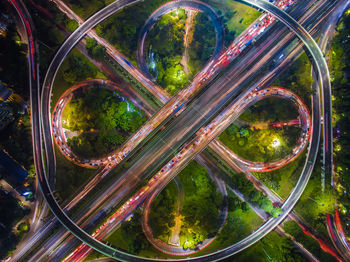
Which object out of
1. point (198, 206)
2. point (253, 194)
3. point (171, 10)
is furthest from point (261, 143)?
point (171, 10)

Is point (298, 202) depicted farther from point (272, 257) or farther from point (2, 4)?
point (2, 4)

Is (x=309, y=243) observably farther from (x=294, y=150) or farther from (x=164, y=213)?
(x=164, y=213)

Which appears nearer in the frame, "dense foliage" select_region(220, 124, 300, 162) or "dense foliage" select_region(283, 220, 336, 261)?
"dense foliage" select_region(283, 220, 336, 261)

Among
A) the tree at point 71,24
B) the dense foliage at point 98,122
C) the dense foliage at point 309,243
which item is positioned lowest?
the dense foliage at point 309,243

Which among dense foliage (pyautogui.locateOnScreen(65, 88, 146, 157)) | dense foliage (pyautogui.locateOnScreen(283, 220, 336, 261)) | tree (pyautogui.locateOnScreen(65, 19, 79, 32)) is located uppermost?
tree (pyautogui.locateOnScreen(65, 19, 79, 32))

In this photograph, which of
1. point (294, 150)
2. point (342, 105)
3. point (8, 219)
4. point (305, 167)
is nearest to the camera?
point (8, 219)

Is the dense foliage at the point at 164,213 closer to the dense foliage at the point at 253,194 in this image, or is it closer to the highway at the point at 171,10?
the dense foliage at the point at 253,194

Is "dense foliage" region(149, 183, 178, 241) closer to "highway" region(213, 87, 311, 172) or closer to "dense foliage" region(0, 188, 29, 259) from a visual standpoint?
"highway" region(213, 87, 311, 172)

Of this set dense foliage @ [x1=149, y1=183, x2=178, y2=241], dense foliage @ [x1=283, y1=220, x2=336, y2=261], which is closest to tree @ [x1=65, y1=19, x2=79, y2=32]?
dense foliage @ [x1=149, y1=183, x2=178, y2=241]

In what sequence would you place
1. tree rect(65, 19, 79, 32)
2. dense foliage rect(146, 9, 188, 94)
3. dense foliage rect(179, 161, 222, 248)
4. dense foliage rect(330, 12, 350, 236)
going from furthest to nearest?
dense foliage rect(146, 9, 188, 94)
tree rect(65, 19, 79, 32)
dense foliage rect(330, 12, 350, 236)
dense foliage rect(179, 161, 222, 248)

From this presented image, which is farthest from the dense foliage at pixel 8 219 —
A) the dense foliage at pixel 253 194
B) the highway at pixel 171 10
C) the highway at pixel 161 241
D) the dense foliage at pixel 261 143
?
the dense foliage at pixel 261 143
